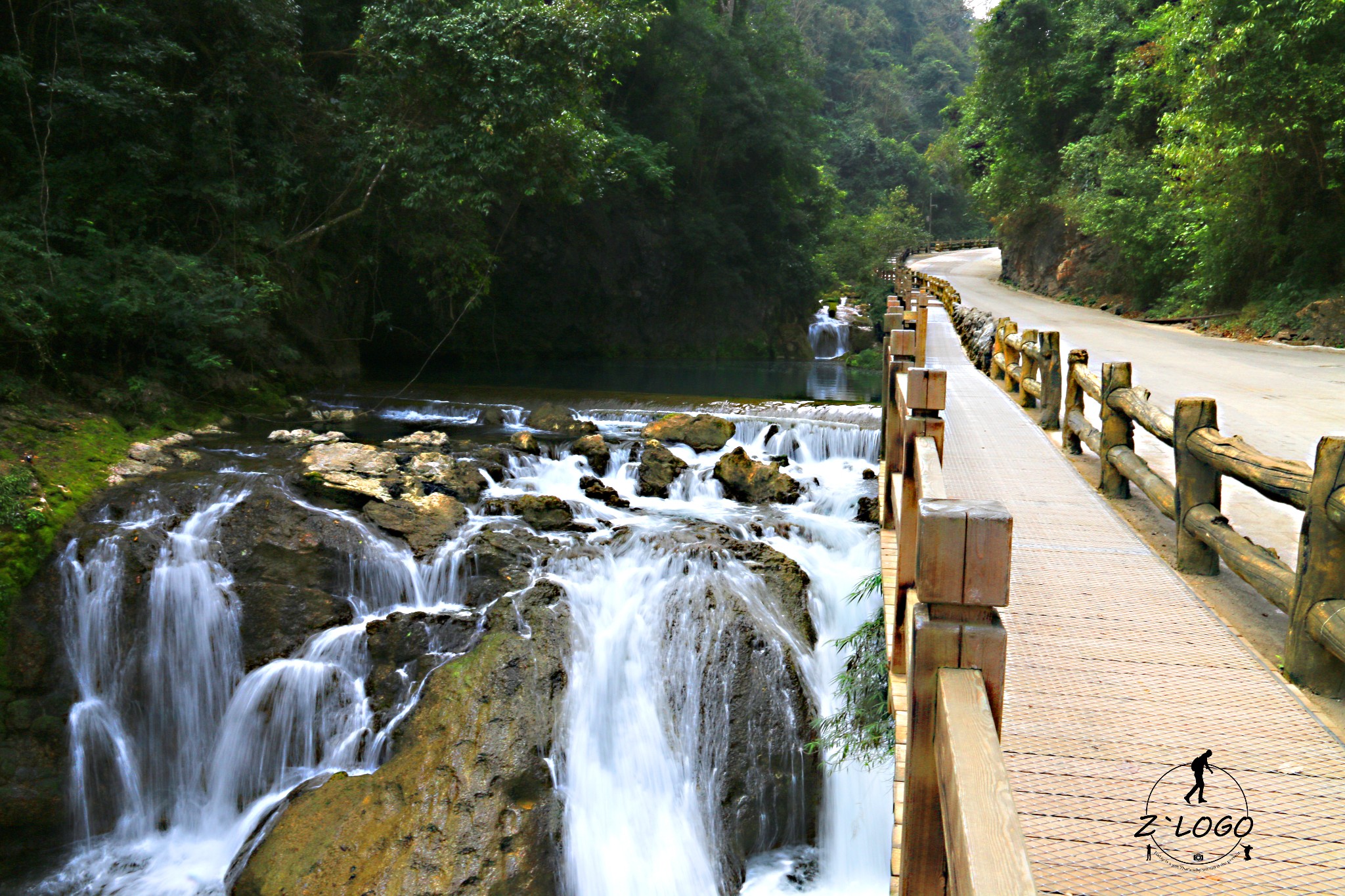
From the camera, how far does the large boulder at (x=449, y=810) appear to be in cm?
552

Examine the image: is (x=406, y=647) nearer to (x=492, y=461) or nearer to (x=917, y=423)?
(x=492, y=461)

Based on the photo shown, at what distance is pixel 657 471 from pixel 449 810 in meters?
6.27

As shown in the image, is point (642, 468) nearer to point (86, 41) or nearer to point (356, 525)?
point (356, 525)

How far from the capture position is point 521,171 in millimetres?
15992

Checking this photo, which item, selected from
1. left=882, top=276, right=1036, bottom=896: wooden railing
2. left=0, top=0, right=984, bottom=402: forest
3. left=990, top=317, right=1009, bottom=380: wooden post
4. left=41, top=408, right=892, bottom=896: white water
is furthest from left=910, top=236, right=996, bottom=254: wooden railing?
left=882, top=276, right=1036, bottom=896: wooden railing

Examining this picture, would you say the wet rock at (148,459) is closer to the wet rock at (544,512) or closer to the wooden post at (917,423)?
the wet rock at (544,512)

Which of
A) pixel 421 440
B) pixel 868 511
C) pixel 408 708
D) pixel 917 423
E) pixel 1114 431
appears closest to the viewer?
pixel 917 423

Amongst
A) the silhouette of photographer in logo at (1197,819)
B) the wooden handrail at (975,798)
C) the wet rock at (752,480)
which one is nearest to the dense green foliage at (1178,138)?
the wet rock at (752,480)

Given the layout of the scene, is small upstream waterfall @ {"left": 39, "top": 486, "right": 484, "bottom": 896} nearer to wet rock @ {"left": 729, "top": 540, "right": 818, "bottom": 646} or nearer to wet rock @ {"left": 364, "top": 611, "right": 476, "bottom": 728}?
wet rock @ {"left": 364, "top": 611, "right": 476, "bottom": 728}

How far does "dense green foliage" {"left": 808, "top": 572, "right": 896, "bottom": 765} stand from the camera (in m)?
4.95

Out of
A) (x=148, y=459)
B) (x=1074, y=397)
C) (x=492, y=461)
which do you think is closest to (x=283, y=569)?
(x=148, y=459)

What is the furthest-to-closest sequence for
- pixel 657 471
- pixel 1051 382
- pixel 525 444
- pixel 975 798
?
pixel 525 444, pixel 657 471, pixel 1051 382, pixel 975 798

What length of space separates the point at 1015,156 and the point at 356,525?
3003 cm

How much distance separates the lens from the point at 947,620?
5.75ft
